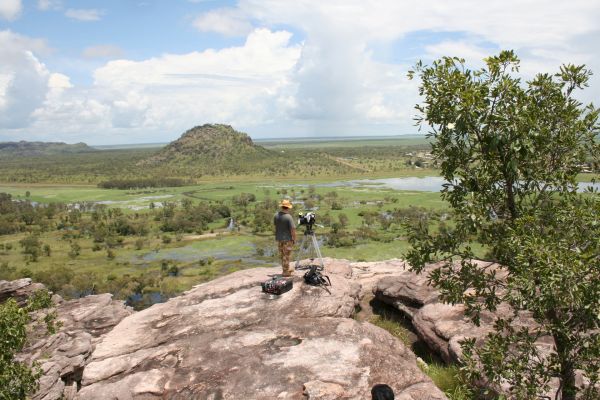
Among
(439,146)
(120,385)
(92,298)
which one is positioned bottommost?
(92,298)

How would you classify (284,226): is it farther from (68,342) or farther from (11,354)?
(68,342)

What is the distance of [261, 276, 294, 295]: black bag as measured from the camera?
48.3ft

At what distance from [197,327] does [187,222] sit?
55659mm

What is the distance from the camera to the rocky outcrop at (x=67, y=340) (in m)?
14.3

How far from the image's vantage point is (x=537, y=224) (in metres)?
6.88

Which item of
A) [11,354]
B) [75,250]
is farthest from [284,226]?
[75,250]

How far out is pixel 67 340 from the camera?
16453 mm

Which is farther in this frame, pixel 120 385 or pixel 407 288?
pixel 407 288

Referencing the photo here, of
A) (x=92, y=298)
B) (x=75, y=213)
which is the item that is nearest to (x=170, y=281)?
(x=92, y=298)

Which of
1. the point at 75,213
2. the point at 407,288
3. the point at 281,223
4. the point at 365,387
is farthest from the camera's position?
the point at 75,213

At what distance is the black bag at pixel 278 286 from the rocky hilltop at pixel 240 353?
0.29 metres

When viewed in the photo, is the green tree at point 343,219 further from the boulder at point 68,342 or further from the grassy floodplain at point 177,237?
the boulder at point 68,342

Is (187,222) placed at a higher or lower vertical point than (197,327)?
lower

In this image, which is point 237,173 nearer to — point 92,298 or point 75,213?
point 75,213
